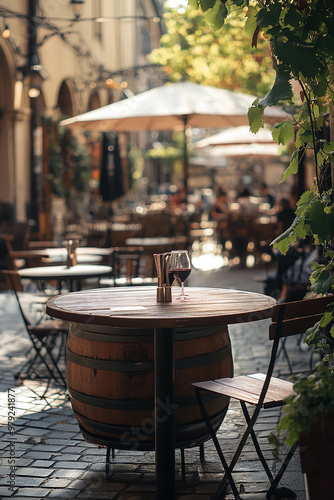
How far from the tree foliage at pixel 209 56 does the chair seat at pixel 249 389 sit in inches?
529

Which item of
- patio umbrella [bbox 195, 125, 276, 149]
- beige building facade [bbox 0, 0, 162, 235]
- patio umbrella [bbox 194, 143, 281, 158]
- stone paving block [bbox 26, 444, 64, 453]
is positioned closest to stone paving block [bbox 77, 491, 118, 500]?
stone paving block [bbox 26, 444, 64, 453]

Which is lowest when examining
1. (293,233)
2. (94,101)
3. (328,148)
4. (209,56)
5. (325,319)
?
(325,319)

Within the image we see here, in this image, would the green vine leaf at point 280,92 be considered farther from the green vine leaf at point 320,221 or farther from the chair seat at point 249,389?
the chair seat at point 249,389

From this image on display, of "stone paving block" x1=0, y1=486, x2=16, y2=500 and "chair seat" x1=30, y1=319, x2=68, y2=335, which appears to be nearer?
"stone paving block" x1=0, y1=486, x2=16, y2=500

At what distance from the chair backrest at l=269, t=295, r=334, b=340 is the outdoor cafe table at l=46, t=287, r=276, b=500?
0.59 ft

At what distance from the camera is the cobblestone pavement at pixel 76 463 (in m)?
3.73

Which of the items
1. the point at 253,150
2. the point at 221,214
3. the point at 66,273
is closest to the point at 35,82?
the point at 221,214

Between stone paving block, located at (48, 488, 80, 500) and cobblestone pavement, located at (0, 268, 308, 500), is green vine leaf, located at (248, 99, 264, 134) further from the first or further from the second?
stone paving block, located at (48, 488, 80, 500)

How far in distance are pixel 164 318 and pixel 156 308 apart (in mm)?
347

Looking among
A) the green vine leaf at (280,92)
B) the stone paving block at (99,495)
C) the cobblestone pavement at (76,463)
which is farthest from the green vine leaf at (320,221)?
the stone paving block at (99,495)

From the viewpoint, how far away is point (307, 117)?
3430 mm

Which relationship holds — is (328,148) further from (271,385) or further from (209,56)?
(209,56)

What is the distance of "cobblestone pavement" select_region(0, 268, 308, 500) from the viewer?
3.73m

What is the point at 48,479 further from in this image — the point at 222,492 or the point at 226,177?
the point at 226,177
